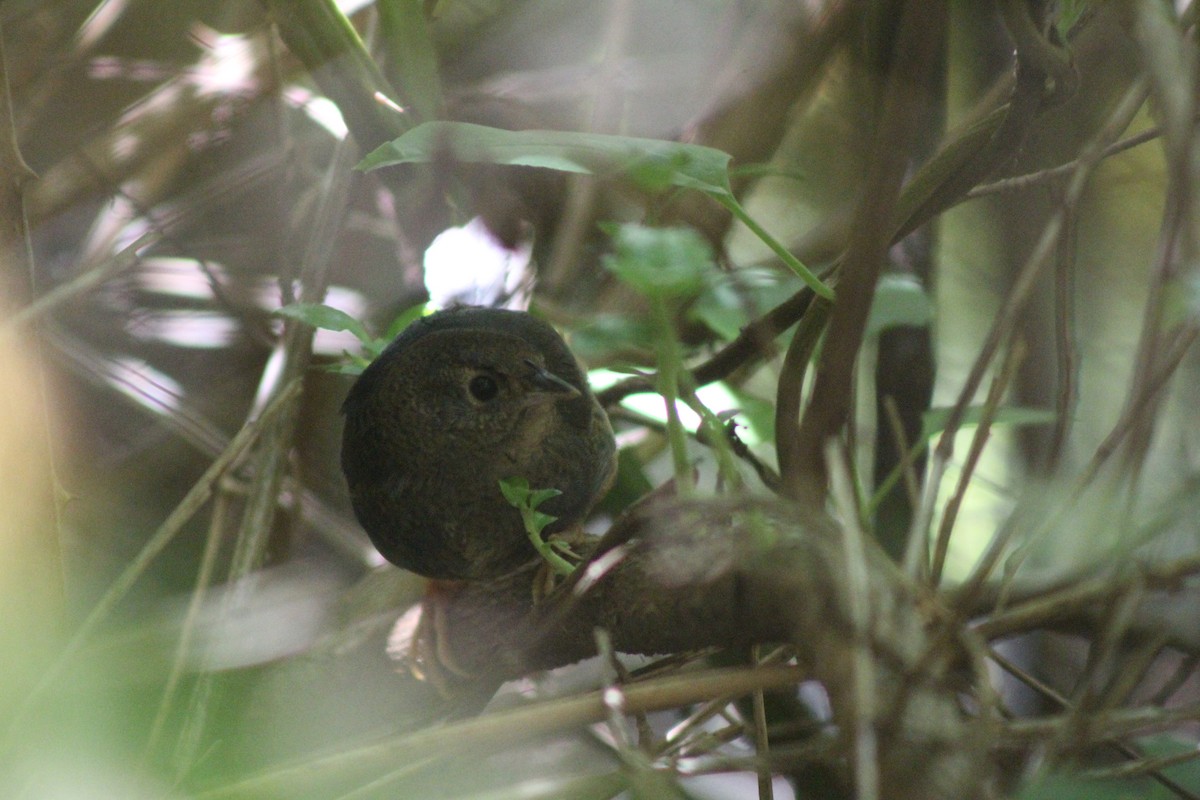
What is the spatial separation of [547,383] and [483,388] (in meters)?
0.06

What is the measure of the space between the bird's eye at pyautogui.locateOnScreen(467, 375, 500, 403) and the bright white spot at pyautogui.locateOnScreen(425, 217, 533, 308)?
432 mm

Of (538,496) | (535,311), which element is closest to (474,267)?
(535,311)

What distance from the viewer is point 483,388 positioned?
91 cm

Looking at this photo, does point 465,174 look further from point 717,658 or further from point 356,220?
point 717,658

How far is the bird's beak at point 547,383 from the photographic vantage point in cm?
90

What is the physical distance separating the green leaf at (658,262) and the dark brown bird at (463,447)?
31 cm

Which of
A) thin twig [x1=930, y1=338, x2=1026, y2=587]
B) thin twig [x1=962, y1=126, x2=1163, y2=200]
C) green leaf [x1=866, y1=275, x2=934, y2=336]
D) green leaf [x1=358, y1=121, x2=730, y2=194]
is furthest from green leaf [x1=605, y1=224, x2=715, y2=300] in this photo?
green leaf [x1=866, y1=275, x2=934, y2=336]

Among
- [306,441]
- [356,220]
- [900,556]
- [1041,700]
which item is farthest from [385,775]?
[356,220]

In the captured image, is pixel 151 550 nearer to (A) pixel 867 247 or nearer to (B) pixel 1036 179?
(A) pixel 867 247

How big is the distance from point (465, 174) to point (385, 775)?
97cm

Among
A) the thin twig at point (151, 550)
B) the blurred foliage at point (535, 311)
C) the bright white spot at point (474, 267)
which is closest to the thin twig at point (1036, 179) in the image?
the blurred foliage at point (535, 311)

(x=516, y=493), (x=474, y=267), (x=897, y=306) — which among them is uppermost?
(x=474, y=267)

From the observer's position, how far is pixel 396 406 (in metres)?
0.92

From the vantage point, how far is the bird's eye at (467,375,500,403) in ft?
2.98
